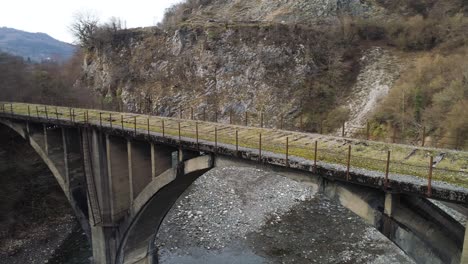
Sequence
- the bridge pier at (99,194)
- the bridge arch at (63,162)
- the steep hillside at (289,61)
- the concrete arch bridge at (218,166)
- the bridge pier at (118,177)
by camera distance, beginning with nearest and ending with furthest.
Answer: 1. the concrete arch bridge at (218,166)
2. the bridge pier at (118,177)
3. the bridge pier at (99,194)
4. the bridge arch at (63,162)
5. the steep hillside at (289,61)

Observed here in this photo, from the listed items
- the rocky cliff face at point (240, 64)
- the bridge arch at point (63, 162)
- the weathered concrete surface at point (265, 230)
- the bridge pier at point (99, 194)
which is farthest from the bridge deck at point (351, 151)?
the rocky cliff face at point (240, 64)

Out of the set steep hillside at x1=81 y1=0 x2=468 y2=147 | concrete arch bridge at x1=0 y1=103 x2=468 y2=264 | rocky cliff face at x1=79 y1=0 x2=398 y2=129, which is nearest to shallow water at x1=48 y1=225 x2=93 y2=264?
concrete arch bridge at x1=0 y1=103 x2=468 y2=264

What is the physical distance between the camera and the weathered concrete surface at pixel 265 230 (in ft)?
60.1

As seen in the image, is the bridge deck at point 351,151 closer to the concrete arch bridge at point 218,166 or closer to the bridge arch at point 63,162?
the concrete arch bridge at point 218,166

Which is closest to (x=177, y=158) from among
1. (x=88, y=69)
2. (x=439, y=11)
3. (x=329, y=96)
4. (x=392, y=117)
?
(x=392, y=117)

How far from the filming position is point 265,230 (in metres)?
21.3

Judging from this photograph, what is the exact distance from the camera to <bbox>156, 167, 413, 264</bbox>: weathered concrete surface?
18328mm

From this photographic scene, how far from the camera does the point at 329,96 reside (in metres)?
35.6

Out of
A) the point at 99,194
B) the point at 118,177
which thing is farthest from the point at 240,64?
the point at 99,194

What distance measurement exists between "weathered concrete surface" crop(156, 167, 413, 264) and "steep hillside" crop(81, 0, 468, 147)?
8921 mm

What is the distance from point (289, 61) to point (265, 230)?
24.1 meters

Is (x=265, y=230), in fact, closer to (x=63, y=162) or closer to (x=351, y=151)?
(x=351, y=151)

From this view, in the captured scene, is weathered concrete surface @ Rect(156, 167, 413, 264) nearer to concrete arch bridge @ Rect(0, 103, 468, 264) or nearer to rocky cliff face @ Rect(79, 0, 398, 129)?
concrete arch bridge @ Rect(0, 103, 468, 264)

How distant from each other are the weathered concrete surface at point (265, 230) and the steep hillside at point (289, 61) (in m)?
8.92
